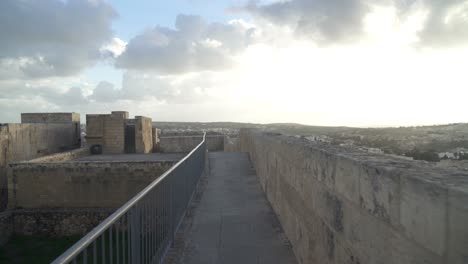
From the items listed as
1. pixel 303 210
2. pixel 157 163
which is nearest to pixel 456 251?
pixel 303 210

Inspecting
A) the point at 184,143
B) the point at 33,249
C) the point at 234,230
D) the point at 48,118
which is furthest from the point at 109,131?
the point at 234,230

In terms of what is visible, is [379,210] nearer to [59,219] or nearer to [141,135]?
[59,219]

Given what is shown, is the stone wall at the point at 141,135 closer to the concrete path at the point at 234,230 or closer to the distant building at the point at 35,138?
the distant building at the point at 35,138

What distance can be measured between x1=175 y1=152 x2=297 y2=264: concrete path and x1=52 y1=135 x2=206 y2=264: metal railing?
1.19ft

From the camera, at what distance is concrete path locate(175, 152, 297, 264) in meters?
4.50

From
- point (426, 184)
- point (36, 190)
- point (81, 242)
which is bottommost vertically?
point (36, 190)

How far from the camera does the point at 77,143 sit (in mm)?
24562

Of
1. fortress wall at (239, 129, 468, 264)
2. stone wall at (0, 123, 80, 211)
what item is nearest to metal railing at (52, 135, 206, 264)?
fortress wall at (239, 129, 468, 264)

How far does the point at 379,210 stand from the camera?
6.30 ft

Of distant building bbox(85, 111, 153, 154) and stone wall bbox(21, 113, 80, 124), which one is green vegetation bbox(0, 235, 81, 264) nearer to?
distant building bbox(85, 111, 153, 154)

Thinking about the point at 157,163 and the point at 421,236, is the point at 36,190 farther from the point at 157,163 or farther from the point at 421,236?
the point at 421,236

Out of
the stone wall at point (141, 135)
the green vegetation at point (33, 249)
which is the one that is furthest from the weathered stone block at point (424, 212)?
the stone wall at point (141, 135)

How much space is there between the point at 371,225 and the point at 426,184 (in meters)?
0.61

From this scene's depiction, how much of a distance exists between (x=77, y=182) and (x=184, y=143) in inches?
421
